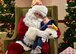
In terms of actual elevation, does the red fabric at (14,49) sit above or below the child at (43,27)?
below

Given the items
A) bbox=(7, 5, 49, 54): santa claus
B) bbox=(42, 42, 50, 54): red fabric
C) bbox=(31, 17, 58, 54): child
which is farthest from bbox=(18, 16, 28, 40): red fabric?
bbox=(42, 42, 50, 54): red fabric

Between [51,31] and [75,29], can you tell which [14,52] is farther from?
[75,29]

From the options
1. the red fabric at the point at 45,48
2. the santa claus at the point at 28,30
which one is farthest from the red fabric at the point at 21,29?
the red fabric at the point at 45,48

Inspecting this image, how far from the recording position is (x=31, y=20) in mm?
3211

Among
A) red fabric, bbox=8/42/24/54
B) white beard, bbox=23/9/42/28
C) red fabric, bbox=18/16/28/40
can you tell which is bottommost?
red fabric, bbox=8/42/24/54

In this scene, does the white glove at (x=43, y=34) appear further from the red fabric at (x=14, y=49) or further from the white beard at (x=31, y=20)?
the red fabric at (x=14, y=49)

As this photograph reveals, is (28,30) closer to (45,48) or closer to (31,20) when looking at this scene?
(31,20)

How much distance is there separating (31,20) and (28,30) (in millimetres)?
204

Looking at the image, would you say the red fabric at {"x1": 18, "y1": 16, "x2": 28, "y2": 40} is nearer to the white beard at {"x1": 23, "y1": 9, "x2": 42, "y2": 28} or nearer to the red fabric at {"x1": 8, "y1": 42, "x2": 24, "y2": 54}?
the white beard at {"x1": 23, "y1": 9, "x2": 42, "y2": 28}

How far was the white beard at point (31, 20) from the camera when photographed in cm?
316

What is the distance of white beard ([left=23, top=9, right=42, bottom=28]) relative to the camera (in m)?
3.16

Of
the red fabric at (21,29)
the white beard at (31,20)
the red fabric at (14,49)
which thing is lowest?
the red fabric at (14,49)

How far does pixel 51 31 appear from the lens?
A: 3.02 m

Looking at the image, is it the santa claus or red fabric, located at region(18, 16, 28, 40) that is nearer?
the santa claus
